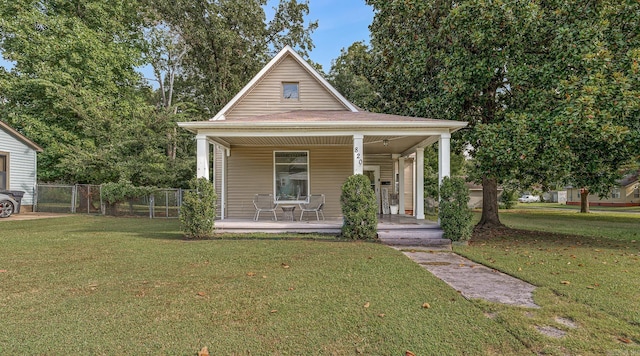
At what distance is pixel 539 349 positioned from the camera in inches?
101

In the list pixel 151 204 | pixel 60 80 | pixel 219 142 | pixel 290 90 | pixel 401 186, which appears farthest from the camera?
pixel 60 80

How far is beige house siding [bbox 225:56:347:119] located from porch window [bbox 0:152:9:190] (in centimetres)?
1140

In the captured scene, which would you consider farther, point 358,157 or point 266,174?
point 266,174

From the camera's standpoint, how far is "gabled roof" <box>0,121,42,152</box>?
14380 millimetres

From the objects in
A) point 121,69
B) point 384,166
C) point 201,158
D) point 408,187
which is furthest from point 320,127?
point 121,69

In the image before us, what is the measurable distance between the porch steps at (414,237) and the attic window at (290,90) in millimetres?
5609

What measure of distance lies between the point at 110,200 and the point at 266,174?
7.97 meters

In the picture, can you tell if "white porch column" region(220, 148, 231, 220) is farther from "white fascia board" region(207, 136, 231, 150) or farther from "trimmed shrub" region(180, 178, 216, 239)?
"trimmed shrub" region(180, 178, 216, 239)

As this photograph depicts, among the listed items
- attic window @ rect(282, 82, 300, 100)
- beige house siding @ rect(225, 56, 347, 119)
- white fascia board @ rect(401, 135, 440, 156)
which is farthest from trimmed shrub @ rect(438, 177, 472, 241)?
attic window @ rect(282, 82, 300, 100)

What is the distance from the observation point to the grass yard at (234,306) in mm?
2615

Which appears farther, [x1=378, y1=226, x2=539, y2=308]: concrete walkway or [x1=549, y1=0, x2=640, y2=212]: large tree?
[x1=549, y1=0, x2=640, y2=212]: large tree

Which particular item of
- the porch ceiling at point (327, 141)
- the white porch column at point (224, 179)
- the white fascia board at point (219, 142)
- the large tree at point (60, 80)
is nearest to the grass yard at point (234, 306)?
the white fascia board at point (219, 142)

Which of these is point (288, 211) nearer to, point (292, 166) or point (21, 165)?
point (292, 166)

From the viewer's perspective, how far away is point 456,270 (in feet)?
17.3
